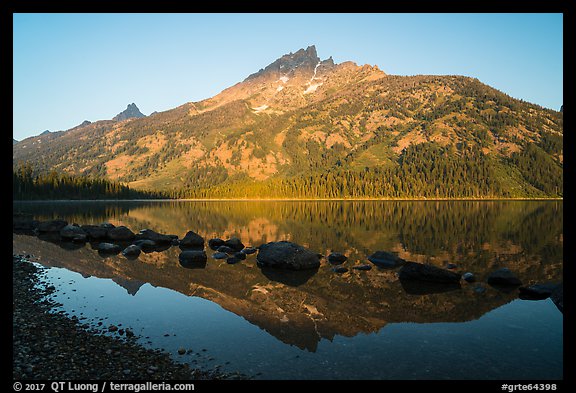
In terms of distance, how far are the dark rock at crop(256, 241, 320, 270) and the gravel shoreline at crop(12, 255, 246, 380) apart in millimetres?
19802

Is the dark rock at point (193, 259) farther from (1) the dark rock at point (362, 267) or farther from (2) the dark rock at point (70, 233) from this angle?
(2) the dark rock at point (70, 233)

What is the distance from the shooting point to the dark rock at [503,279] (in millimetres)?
30109

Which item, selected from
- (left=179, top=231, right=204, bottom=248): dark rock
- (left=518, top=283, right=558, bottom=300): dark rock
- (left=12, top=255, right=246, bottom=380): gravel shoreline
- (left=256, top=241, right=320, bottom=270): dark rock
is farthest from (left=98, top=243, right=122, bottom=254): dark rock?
(left=518, top=283, right=558, bottom=300): dark rock

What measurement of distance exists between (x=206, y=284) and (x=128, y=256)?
17.3 m

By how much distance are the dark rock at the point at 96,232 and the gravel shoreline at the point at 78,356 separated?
3634 cm

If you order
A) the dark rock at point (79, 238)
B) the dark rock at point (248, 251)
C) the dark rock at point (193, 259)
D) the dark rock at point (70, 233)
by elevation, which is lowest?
the dark rock at point (248, 251)

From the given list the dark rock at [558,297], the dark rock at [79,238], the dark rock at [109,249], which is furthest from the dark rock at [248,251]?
the dark rock at [558,297]

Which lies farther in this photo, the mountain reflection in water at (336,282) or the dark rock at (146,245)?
the dark rock at (146,245)

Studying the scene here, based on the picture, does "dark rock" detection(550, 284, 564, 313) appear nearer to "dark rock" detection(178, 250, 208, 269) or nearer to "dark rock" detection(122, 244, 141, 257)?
"dark rock" detection(178, 250, 208, 269)

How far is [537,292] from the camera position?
88.0 feet

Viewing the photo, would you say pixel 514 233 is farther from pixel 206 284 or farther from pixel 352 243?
pixel 206 284

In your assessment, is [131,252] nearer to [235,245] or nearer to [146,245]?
[146,245]

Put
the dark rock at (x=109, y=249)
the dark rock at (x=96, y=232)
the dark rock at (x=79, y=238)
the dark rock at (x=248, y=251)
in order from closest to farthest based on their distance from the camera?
the dark rock at (x=109, y=249) < the dark rock at (x=248, y=251) < the dark rock at (x=79, y=238) < the dark rock at (x=96, y=232)
